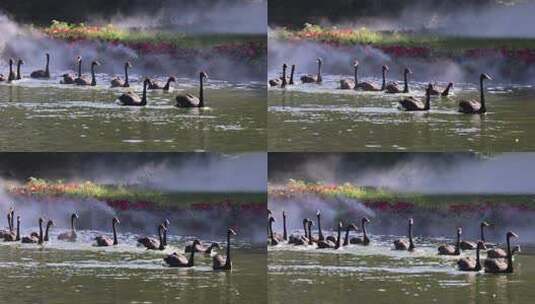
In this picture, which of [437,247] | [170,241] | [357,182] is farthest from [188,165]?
[437,247]

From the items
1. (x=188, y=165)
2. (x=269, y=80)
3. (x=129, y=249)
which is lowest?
(x=129, y=249)

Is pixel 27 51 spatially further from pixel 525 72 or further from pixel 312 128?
pixel 525 72

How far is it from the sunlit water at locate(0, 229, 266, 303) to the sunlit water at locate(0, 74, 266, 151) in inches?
Result: 27.9

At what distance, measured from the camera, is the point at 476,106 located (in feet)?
32.0

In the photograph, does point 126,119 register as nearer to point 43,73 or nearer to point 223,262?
point 43,73

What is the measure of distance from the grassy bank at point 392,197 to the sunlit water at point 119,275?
49 centimetres

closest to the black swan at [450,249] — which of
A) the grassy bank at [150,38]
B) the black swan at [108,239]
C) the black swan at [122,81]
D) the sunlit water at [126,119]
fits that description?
the sunlit water at [126,119]

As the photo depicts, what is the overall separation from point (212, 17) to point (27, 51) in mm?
1370

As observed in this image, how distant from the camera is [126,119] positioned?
31.8ft

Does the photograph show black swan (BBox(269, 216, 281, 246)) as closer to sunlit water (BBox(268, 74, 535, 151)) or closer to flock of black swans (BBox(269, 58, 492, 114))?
sunlit water (BBox(268, 74, 535, 151))

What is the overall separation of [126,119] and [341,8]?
1716 mm

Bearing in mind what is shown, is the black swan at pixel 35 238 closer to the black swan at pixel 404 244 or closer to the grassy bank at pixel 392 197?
the grassy bank at pixel 392 197

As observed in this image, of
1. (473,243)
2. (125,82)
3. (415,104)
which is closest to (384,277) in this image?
(473,243)

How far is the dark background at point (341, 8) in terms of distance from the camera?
9.64 m
